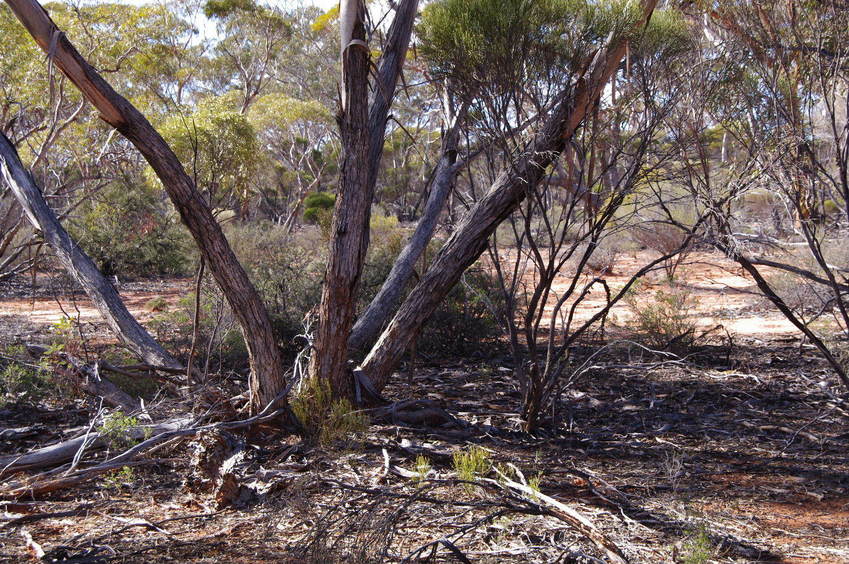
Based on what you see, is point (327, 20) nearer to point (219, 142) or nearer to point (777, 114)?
point (219, 142)

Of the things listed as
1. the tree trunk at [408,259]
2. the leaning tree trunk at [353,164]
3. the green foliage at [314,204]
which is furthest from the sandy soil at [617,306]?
the green foliage at [314,204]

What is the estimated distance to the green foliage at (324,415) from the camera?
442 cm

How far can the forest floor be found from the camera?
3.06 m

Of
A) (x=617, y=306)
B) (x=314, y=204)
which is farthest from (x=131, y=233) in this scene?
(x=314, y=204)

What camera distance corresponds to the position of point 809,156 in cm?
432

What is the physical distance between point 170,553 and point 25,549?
0.64m

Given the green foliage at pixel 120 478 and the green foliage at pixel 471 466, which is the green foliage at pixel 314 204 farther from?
the green foliage at pixel 471 466

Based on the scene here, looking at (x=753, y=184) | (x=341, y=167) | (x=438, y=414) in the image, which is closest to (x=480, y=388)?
(x=438, y=414)

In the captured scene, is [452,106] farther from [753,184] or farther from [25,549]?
[25,549]

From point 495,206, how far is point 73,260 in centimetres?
309

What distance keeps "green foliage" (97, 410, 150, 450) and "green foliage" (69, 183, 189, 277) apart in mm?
10705

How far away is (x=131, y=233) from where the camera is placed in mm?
15047

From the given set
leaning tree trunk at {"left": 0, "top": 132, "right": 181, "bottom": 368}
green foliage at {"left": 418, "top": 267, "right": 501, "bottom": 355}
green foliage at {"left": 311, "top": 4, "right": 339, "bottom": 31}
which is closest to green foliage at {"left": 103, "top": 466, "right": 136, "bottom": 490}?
leaning tree trunk at {"left": 0, "top": 132, "right": 181, "bottom": 368}

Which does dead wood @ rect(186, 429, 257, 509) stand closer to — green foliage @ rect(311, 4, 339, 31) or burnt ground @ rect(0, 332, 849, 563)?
burnt ground @ rect(0, 332, 849, 563)
